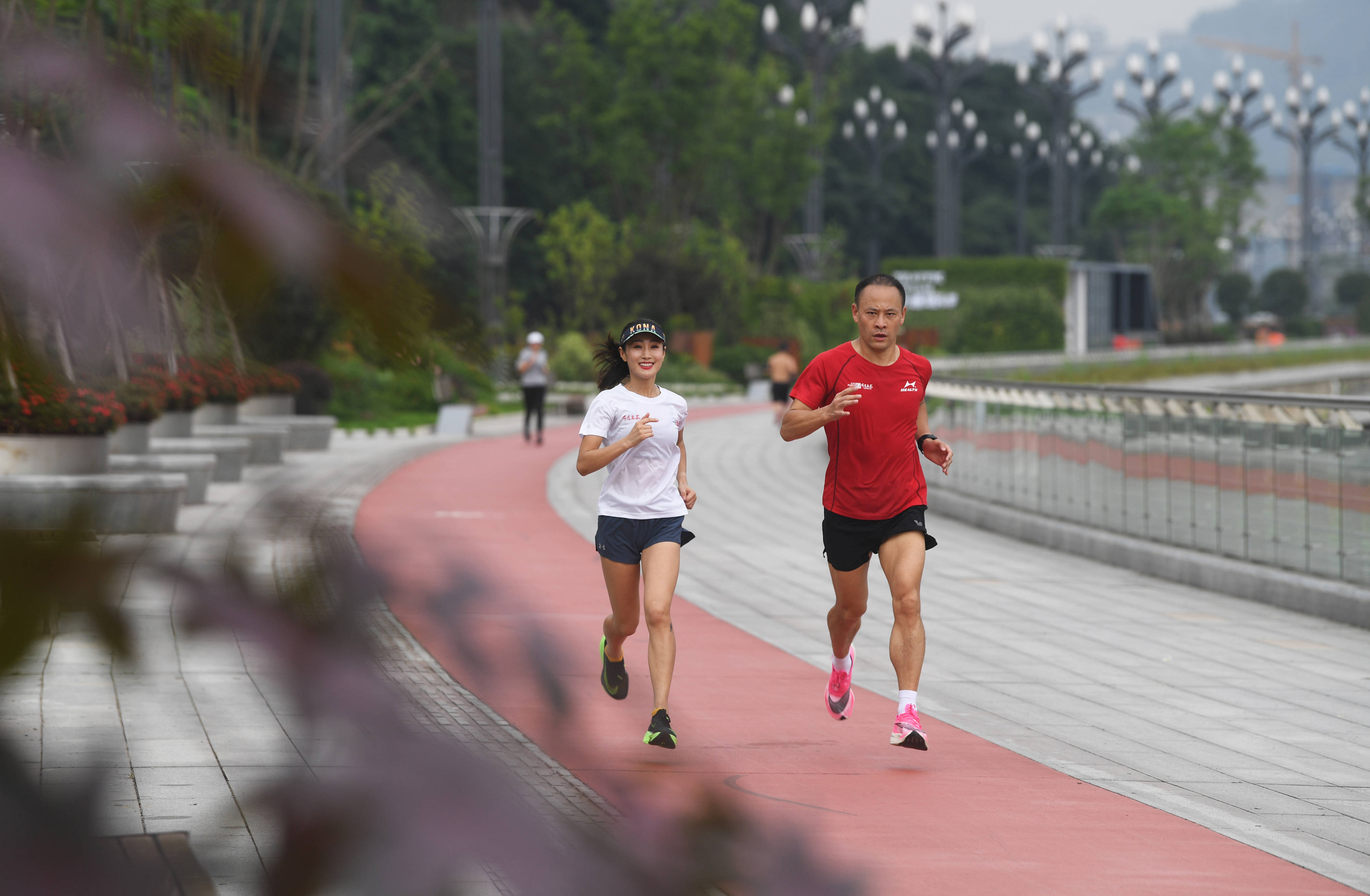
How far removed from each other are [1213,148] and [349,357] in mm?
77753

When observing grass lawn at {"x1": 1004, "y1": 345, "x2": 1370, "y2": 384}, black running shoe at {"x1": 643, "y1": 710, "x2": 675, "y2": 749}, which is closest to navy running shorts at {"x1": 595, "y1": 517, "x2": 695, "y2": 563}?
black running shoe at {"x1": 643, "y1": 710, "x2": 675, "y2": 749}

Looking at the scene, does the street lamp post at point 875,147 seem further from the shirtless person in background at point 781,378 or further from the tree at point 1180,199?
the shirtless person in background at point 781,378

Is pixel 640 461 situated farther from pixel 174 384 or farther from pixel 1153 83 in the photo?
pixel 1153 83

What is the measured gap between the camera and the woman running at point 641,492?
643 centimetres

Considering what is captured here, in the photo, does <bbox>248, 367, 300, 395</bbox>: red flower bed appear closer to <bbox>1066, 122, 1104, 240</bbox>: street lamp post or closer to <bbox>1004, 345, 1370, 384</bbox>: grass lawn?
<bbox>1004, 345, 1370, 384</bbox>: grass lawn

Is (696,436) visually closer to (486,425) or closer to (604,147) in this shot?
(486,425)

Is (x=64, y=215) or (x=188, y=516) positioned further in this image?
(x=188, y=516)

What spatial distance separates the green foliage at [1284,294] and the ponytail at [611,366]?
88393mm

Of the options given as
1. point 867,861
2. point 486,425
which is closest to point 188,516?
point 867,861

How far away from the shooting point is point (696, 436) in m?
28.5

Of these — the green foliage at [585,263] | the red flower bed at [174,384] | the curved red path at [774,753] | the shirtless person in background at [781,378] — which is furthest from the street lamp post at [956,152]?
the red flower bed at [174,384]

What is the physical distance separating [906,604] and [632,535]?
3.82 ft

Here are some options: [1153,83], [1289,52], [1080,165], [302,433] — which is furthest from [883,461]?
[1289,52]

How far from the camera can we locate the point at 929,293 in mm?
56469
